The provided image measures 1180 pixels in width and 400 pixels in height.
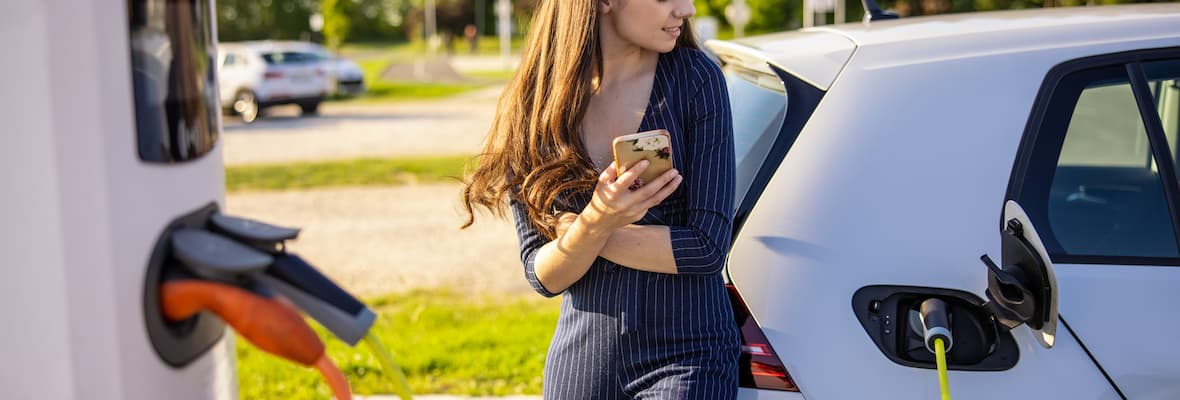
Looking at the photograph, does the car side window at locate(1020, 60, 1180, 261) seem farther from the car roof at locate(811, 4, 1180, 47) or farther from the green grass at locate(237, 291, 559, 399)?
the green grass at locate(237, 291, 559, 399)

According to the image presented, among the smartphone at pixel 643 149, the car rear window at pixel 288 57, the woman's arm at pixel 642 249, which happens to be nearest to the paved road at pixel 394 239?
the woman's arm at pixel 642 249

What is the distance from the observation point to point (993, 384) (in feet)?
6.56

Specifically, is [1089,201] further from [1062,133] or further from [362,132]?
[362,132]

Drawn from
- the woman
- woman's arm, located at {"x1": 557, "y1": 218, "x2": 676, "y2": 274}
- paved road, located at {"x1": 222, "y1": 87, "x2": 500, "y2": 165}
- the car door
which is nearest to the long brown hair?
the woman


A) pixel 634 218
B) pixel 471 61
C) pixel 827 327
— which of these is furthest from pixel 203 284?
pixel 471 61

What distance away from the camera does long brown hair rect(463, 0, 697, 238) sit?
193cm

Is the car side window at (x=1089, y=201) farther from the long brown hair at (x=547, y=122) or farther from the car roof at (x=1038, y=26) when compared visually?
the long brown hair at (x=547, y=122)

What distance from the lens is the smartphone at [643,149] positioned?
5.47ft

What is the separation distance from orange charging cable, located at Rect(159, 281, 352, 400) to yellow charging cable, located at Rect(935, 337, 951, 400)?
1036mm

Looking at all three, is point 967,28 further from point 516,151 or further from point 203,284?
point 203,284

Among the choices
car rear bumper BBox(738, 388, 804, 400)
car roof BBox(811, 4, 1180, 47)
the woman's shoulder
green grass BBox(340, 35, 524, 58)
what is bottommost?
green grass BBox(340, 35, 524, 58)

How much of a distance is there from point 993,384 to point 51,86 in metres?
1.58

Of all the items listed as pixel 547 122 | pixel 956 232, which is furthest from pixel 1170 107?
pixel 547 122

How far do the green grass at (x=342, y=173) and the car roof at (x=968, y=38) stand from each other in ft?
27.5
